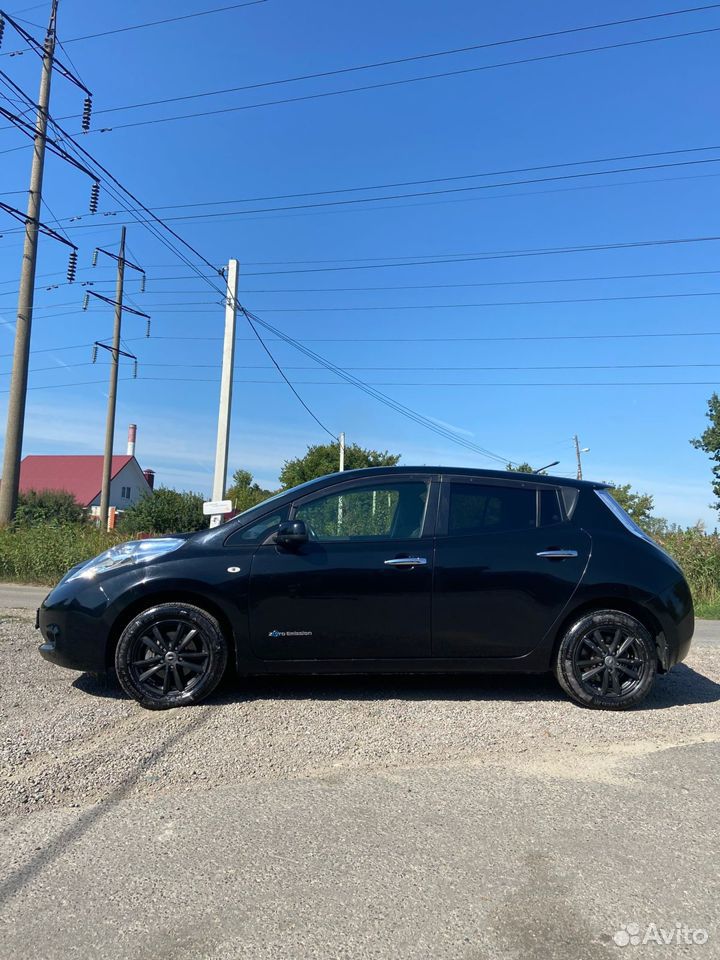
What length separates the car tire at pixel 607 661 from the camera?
4902mm

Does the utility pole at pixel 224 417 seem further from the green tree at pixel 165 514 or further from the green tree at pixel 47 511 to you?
the green tree at pixel 165 514

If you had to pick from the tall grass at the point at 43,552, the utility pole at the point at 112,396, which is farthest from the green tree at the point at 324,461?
the tall grass at the point at 43,552

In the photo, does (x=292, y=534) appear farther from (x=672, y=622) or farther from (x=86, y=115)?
(x=86, y=115)

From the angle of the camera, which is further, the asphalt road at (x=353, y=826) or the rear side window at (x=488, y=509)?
the rear side window at (x=488, y=509)

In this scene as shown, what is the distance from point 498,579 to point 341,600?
1.13 meters

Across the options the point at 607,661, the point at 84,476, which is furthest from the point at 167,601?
the point at 84,476

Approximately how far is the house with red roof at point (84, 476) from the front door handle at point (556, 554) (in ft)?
201

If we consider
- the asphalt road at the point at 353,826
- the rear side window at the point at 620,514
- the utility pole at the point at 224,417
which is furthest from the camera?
the utility pole at the point at 224,417

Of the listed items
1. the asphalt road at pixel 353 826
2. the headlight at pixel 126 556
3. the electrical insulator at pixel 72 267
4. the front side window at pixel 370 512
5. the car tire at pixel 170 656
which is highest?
the electrical insulator at pixel 72 267

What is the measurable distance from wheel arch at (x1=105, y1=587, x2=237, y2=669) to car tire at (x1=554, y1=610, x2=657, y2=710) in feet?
7.77

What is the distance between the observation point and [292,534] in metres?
4.84

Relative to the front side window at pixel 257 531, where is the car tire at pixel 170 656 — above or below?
below

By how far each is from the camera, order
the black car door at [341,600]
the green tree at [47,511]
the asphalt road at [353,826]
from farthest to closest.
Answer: the green tree at [47,511]
the black car door at [341,600]
the asphalt road at [353,826]

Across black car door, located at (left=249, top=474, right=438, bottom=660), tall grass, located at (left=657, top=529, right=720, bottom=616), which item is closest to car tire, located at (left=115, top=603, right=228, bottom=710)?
black car door, located at (left=249, top=474, right=438, bottom=660)
